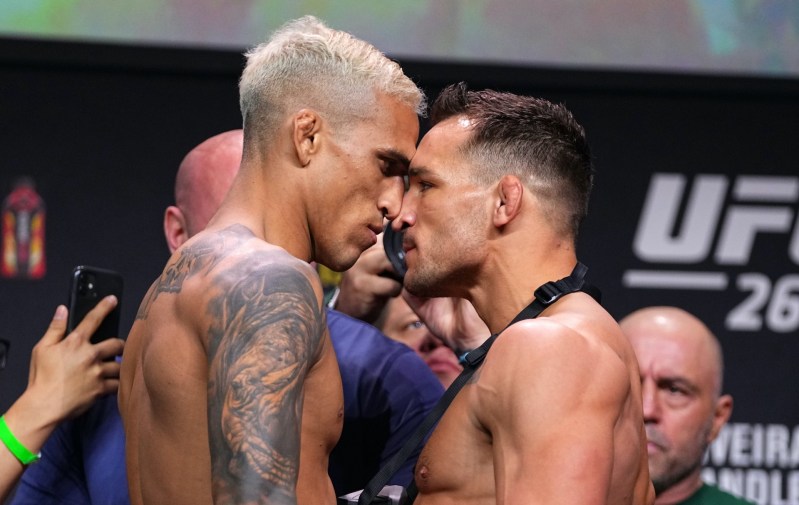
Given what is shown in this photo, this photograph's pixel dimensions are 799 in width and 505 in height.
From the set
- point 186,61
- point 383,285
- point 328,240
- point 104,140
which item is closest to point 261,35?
point 186,61

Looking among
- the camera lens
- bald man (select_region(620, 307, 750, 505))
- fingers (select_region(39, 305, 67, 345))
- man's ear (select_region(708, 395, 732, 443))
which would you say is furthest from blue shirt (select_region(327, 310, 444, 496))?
man's ear (select_region(708, 395, 732, 443))

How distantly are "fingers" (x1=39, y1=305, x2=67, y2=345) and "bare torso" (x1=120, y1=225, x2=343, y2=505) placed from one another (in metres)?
0.39

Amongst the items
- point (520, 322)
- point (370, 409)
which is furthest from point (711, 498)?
point (520, 322)

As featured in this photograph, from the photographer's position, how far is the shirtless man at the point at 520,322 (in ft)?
5.91

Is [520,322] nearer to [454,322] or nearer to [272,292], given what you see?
[272,292]

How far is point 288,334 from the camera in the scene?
65.3 inches

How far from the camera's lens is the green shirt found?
10.6ft

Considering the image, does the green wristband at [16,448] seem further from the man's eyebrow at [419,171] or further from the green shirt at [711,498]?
the green shirt at [711,498]

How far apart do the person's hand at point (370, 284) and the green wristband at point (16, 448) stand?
868 mm

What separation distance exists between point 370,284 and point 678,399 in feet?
3.24

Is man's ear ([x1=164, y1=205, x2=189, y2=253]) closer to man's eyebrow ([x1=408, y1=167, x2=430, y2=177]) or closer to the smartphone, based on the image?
the smartphone

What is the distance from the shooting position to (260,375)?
5.32 ft

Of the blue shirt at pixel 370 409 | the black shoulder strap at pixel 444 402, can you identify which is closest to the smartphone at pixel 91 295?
the blue shirt at pixel 370 409

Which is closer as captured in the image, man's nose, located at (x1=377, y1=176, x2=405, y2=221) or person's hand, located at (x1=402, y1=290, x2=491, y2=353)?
man's nose, located at (x1=377, y1=176, x2=405, y2=221)
